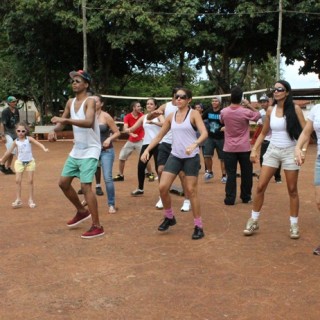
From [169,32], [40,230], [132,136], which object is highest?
[169,32]

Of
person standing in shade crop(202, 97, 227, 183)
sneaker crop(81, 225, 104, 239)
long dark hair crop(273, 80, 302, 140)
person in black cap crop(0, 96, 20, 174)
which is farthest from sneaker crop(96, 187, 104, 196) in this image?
long dark hair crop(273, 80, 302, 140)

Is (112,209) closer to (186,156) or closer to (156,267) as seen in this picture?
(186,156)

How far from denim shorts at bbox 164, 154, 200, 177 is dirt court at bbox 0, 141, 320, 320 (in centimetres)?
78

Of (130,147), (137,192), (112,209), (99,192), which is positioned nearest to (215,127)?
(130,147)

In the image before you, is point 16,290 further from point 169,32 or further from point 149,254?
point 169,32

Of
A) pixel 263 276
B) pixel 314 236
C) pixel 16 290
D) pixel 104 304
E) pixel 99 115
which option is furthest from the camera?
pixel 99 115

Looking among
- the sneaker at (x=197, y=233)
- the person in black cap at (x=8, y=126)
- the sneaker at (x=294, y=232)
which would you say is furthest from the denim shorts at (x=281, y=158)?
the person in black cap at (x=8, y=126)

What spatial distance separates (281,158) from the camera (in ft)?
17.3

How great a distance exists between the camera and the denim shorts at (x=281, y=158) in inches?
204

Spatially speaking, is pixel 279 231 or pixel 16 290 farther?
pixel 279 231

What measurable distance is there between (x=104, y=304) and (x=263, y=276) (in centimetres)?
149

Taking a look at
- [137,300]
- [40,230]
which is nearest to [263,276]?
[137,300]

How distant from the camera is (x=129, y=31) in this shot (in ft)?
65.1

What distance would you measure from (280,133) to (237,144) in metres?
1.96
